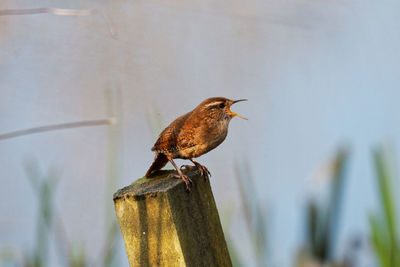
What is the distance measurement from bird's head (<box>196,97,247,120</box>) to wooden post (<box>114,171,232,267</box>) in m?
0.53

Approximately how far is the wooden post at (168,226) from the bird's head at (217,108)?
53 centimetres

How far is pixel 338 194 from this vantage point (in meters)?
2.23

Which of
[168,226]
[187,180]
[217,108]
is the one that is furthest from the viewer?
[217,108]

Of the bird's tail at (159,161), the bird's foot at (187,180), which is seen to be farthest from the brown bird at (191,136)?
the bird's foot at (187,180)

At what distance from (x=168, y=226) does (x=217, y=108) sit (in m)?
0.78

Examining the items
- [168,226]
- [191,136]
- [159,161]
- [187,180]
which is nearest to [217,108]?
[191,136]

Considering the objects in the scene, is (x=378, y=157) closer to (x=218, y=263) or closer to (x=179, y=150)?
(x=179, y=150)

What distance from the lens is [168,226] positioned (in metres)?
1.27

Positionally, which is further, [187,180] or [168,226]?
[187,180]

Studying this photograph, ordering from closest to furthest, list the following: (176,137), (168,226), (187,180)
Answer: (168,226) < (187,180) < (176,137)

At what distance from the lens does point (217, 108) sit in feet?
6.47

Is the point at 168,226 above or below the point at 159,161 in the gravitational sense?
below

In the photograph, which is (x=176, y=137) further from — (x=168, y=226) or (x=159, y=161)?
(x=168, y=226)

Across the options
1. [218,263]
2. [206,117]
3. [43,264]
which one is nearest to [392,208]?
[206,117]
